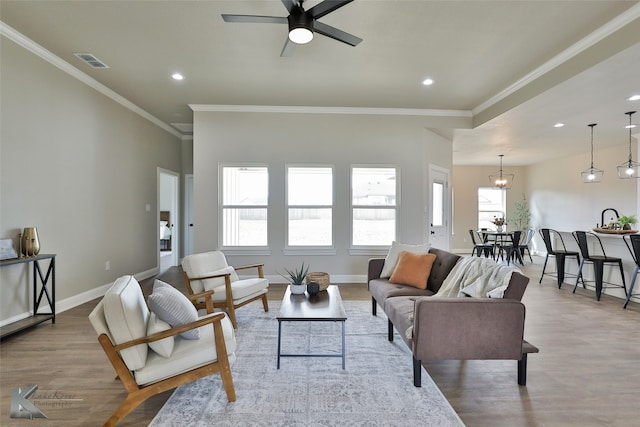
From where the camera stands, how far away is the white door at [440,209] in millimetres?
5703

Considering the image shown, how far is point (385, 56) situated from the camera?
3.55 m

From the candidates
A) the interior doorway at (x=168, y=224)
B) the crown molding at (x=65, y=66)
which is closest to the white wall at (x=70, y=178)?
the crown molding at (x=65, y=66)

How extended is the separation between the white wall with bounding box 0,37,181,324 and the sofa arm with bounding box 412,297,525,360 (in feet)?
12.9

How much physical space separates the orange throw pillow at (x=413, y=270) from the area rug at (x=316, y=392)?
2.13 ft

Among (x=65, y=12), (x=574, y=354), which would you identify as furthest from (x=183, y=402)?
(x=65, y=12)

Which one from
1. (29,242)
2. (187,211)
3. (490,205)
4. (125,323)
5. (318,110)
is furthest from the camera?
(490,205)

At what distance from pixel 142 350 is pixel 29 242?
2382 millimetres

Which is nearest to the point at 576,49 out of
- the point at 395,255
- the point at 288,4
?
the point at 395,255

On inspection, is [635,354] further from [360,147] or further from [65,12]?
[65,12]

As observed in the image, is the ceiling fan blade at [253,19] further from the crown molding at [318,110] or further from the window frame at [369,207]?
the window frame at [369,207]

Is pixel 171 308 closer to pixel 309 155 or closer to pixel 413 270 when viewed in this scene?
pixel 413 270

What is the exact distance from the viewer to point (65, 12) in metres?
2.82

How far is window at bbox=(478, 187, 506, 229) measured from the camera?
389 inches

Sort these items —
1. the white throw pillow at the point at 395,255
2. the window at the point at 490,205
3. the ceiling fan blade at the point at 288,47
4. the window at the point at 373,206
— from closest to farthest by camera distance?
the ceiling fan blade at the point at 288,47 < the white throw pillow at the point at 395,255 < the window at the point at 373,206 < the window at the point at 490,205
